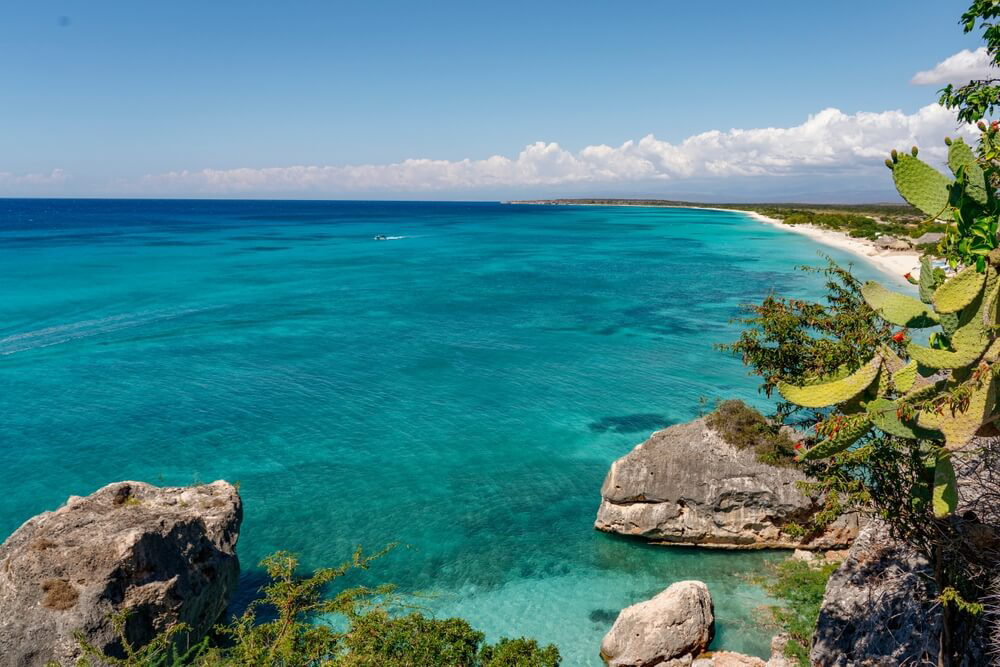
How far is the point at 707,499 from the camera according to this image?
63.2 feet

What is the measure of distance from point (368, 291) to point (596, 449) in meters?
43.8

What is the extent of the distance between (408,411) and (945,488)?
25987 mm

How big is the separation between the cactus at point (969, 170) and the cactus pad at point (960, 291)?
80 centimetres

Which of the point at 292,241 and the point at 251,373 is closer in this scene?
the point at 251,373

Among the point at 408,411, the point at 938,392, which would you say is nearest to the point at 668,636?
the point at 938,392

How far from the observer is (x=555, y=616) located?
16734 mm

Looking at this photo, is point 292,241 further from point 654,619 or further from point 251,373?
point 654,619

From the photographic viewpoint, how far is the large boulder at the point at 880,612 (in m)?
10.1

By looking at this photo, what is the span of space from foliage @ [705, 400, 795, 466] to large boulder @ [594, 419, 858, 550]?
27 centimetres

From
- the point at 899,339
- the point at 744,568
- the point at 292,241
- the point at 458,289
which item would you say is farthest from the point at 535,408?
the point at 292,241

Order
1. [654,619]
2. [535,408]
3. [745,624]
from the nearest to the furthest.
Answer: [654,619]
[745,624]
[535,408]

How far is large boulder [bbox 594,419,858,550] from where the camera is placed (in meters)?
18.9

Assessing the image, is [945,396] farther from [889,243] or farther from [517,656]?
[889,243]

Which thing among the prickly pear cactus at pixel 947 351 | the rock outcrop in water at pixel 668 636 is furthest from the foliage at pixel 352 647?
the prickly pear cactus at pixel 947 351
